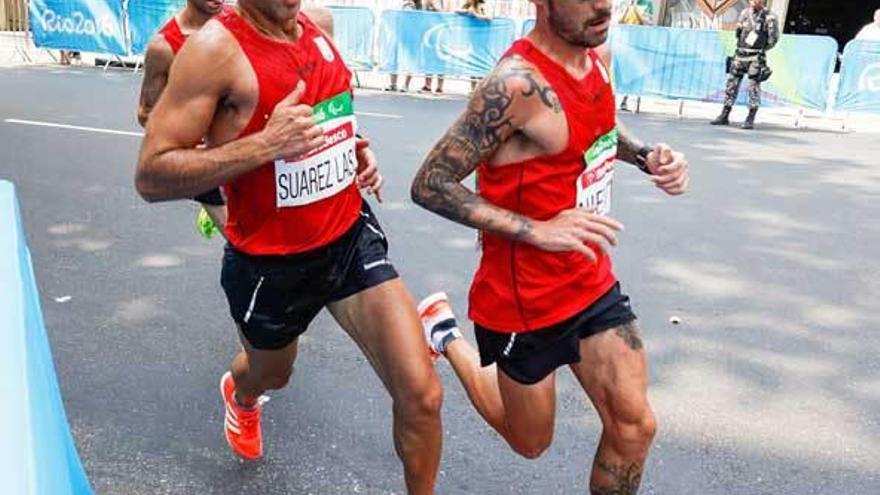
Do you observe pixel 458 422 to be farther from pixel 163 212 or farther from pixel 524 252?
pixel 163 212

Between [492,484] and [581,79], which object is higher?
[581,79]

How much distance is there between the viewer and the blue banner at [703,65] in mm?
12812

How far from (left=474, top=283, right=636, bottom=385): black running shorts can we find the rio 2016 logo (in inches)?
631

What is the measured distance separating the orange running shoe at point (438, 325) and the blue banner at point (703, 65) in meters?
10.9

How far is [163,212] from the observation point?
6363mm

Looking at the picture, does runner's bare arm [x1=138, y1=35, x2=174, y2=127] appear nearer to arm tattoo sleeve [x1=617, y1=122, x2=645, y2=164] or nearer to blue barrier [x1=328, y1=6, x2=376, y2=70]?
arm tattoo sleeve [x1=617, y1=122, x2=645, y2=164]

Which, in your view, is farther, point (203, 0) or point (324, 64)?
point (203, 0)

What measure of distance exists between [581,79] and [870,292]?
352 cm

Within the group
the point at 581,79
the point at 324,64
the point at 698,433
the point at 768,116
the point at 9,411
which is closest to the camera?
the point at 9,411

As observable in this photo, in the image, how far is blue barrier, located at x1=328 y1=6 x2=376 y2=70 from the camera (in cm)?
1554

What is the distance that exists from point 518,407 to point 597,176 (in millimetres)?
734

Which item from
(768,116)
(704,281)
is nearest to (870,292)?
(704,281)

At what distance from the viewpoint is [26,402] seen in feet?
4.39

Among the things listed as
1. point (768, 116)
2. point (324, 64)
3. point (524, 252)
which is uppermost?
point (324, 64)
